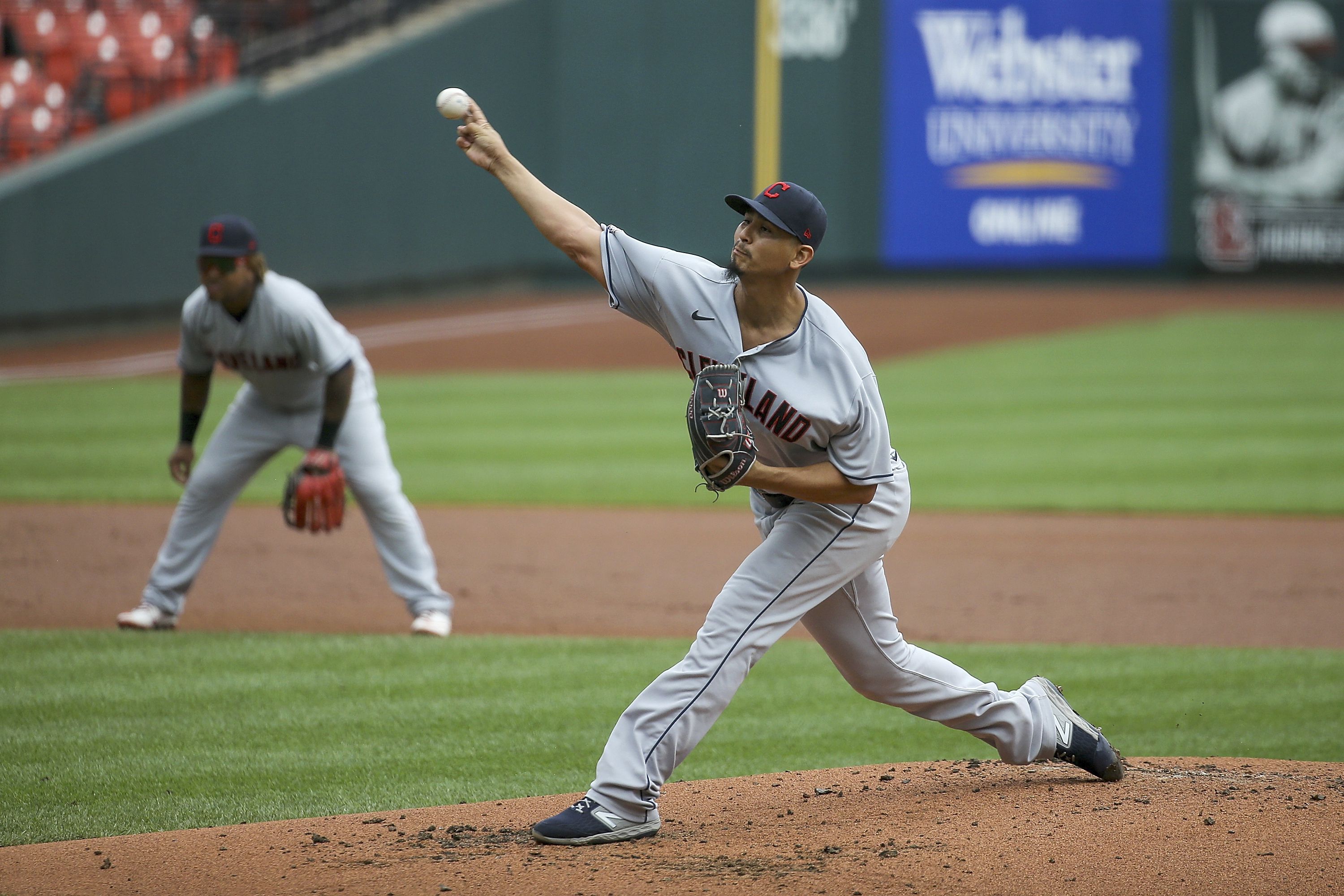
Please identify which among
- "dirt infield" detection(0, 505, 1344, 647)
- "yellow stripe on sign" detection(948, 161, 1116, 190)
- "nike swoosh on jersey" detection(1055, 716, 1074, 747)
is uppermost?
"yellow stripe on sign" detection(948, 161, 1116, 190)

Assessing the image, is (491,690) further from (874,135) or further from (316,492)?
(874,135)

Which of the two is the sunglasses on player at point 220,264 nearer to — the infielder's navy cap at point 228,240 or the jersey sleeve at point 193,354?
the infielder's navy cap at point 228,240

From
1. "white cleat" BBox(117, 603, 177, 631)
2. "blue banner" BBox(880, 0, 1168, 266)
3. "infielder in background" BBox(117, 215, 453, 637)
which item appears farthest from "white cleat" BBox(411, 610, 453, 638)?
"blue banner" BBox(880, 0, 1168, 266)

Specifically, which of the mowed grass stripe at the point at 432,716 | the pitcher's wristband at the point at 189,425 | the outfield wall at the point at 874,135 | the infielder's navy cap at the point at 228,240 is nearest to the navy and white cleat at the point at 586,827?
the mowed grass stripe at the point at 432,716

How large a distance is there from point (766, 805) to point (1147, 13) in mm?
21339

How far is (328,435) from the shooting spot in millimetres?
6164

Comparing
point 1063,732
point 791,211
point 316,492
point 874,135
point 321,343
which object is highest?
point 874,135

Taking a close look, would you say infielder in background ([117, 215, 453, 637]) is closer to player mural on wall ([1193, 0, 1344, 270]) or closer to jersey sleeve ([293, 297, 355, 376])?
jersey sleeve ([293, 297, 355, 376])

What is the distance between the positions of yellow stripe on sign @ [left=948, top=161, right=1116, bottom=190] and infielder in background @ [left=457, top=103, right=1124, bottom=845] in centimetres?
1960

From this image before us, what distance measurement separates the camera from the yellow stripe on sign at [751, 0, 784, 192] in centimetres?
2183

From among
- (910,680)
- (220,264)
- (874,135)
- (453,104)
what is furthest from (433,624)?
(874,135)

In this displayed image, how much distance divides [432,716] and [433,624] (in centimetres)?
118

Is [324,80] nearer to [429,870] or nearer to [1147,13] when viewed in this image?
[1147,13]

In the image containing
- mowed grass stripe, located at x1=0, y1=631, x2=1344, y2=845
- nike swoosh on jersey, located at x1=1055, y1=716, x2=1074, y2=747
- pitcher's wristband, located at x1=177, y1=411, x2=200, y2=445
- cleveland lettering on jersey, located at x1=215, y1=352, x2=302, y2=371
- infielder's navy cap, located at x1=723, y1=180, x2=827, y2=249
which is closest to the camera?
infielder's navy cap, located at x1=723, y1=180, x2=827, y2=249
